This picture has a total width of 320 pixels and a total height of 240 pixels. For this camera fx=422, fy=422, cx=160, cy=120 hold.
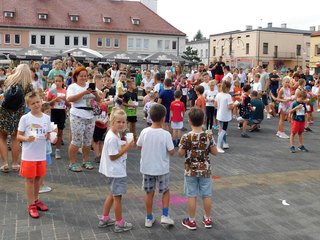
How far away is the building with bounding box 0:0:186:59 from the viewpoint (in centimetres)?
6378

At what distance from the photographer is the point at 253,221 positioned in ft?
18.8

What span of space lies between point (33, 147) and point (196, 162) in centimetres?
222

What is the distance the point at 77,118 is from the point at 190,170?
3.08 metres

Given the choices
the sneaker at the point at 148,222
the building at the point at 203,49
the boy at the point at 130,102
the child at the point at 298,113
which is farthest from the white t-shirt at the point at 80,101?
the building at the point at 203,49

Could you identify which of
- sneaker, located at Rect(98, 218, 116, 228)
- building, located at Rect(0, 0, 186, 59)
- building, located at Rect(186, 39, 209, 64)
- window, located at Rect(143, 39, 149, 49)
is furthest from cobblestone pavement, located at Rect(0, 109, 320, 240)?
building, located at Rect(186, 39, 209, 64)

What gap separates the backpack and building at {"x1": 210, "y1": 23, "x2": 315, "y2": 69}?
76.9 metres

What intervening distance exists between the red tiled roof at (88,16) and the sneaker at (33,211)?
2451 inches

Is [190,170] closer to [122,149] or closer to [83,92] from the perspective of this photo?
[122,149]

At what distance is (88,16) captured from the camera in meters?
67.7

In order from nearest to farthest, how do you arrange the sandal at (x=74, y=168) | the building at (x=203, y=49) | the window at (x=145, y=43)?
the sandal at (x=74, y=168), the window at (x=145, y=43), the building at (x=203, y=49)

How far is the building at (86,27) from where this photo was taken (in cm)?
6378

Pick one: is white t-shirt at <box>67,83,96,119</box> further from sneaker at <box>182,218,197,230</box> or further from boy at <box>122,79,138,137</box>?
sneaker at <box>182,218,197,230</box>

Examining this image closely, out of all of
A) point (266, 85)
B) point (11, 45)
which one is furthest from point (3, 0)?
point (266, 85)

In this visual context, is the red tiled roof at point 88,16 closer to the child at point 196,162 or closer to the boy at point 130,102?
the boy at point 130,102
